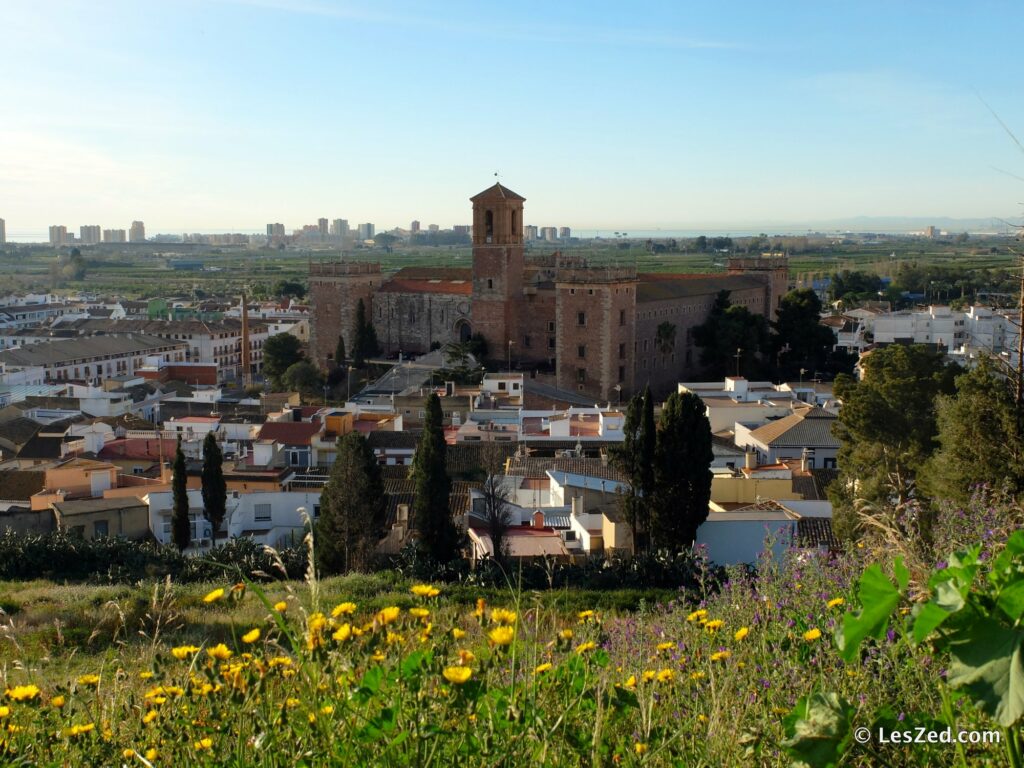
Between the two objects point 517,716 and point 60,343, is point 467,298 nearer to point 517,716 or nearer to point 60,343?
point 60,343

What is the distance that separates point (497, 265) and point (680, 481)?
1963 centimetres

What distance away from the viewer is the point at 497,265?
29.9 metres

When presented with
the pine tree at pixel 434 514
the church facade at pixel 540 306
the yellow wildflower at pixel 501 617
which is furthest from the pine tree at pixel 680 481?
the church facade at pixel 540 306

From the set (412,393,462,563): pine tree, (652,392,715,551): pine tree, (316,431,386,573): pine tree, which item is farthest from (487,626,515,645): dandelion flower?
(652,392,715,551): pine tree

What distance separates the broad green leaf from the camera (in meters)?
1.47

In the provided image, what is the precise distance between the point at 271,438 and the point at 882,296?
44793mm

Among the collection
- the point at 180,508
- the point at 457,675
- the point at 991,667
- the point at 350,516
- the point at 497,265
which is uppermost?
the point at 497,265

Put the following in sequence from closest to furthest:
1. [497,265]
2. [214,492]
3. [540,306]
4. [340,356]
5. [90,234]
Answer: [214,492] < [497,265] < [540,306] < [340,356] < [90,234]

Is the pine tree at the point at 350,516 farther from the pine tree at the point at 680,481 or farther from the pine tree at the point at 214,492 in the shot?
the pine tree at the point at 680,481

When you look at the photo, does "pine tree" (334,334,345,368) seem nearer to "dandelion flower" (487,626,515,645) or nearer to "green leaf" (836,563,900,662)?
"dandelion flower" (487,626,515,645)

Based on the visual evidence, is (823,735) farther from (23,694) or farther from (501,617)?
(23,694)

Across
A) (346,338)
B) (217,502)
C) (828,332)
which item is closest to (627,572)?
(217,502)

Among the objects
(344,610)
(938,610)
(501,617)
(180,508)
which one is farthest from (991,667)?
(180,508)

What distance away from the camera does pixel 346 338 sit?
106 feet
